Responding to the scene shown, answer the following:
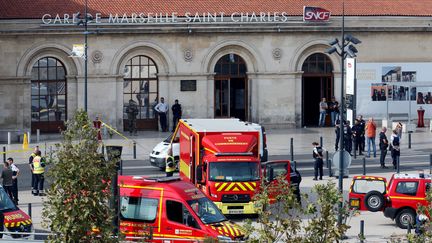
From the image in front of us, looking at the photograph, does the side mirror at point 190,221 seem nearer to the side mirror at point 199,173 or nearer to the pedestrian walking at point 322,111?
the side mirror at point 199,173

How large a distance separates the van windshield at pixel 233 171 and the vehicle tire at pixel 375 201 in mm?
3399

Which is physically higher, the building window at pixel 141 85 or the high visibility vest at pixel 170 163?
the building window at pixel 141 85

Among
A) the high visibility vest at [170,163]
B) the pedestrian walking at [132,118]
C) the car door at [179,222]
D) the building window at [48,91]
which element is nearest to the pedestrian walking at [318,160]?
the high visibility vest at [170,163]

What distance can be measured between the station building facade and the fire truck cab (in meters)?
28.8

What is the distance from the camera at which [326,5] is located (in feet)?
214

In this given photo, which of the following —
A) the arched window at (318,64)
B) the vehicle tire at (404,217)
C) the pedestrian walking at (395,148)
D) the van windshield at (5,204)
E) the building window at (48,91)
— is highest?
the arched window at (318,64)

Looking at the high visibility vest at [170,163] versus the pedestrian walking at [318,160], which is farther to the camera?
the pedestrian walking at [318,160]

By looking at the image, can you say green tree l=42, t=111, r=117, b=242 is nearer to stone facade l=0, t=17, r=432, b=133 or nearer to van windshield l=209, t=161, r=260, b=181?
van windshield l=209, t=161, r=260, b=181

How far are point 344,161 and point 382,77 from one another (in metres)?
26.3

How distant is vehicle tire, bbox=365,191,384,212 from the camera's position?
123 ft

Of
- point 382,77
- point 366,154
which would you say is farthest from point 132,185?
point 382,77

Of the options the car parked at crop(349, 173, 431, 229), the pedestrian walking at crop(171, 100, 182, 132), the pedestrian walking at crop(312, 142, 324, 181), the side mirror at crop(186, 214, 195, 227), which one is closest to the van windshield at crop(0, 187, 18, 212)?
the side mirror at crop(186, 214, 195, 227)

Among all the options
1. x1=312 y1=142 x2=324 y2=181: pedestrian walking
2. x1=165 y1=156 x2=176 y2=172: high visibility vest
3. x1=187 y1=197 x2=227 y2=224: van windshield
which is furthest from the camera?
x1=312 y1=142 x2=324 y2=181: pedestrian walking

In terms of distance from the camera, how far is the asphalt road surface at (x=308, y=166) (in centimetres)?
4809
